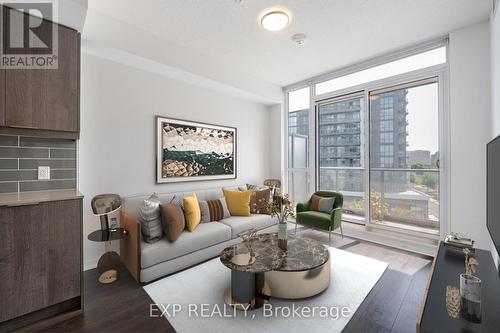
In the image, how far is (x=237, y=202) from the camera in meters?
3.62

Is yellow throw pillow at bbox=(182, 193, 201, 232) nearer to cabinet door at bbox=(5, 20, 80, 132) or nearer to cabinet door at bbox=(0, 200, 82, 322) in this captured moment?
cabinet door at bbox=(0, 200, 82, 322)

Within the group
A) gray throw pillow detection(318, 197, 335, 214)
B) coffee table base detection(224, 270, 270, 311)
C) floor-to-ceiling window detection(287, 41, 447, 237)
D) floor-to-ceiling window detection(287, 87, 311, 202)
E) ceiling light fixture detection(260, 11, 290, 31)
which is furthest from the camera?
floor-to-ceiling window detection(287, 87, 311, 202)

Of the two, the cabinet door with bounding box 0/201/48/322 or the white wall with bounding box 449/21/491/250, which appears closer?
the cabinet door with bounding box 0/201/48/322

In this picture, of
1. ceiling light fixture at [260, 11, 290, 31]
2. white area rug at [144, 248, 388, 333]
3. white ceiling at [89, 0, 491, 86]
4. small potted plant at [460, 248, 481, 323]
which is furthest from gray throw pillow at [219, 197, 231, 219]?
small potted plant at [460, 248, 481, 323]

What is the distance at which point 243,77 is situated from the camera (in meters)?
4.04

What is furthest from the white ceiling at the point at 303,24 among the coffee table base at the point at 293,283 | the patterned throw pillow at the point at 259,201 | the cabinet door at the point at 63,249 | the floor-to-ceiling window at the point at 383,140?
the coffee table base at the point at 293,283

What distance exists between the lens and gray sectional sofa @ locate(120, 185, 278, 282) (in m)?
2.35

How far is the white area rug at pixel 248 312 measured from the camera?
5.75 ft

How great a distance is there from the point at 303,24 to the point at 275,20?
389 millimetres

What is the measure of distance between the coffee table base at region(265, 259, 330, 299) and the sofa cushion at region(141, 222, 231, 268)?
1031 mm

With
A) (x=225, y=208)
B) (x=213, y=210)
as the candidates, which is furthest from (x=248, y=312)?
(x=225, y=208)

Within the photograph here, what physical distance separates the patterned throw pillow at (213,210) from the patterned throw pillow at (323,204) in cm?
156

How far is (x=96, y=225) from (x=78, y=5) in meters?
2.33

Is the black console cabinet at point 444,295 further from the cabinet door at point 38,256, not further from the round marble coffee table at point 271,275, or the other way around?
the cabinet door at point 38,256
